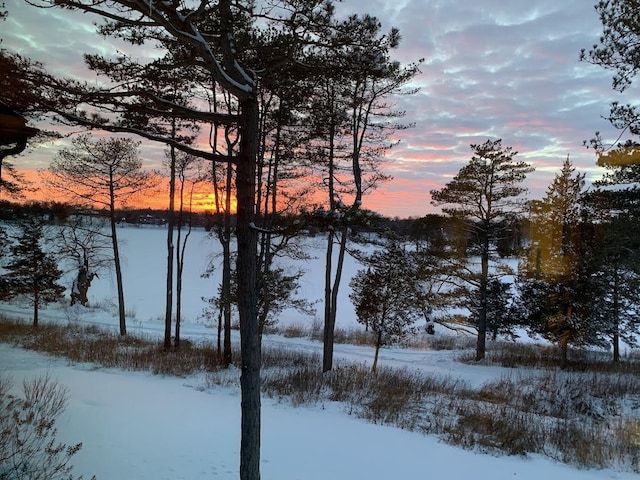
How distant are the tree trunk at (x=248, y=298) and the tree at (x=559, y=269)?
16.9 metres

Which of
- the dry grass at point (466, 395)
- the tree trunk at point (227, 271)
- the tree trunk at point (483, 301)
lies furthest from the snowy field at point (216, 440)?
the tree trunk at point (483, 301)

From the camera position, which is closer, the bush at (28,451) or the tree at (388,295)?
the bush at (28,451)

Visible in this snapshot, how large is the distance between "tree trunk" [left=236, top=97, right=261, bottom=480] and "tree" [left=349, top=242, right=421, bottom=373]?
34.8ft

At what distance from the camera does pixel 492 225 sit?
18938 mm

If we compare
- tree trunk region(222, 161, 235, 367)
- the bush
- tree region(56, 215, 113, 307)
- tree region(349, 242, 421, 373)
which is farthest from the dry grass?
tree region(56, 215, 113, 307)

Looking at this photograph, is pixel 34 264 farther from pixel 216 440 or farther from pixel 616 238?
pixel 616 238

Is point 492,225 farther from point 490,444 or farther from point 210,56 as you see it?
point 210,56

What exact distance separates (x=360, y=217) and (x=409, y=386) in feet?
29.2

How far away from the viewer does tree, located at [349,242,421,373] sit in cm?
1469

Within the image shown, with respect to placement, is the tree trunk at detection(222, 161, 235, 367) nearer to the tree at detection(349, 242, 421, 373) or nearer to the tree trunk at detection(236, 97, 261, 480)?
the tree at detection(349, 242, 421, 373)

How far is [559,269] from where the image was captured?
17469 mm

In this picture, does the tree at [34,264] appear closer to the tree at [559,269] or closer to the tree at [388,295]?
the tree at [388,295]

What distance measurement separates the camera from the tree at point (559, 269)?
55.3 feet

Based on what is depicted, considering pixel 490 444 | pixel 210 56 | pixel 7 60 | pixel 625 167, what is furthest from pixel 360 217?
pixel 625 167
